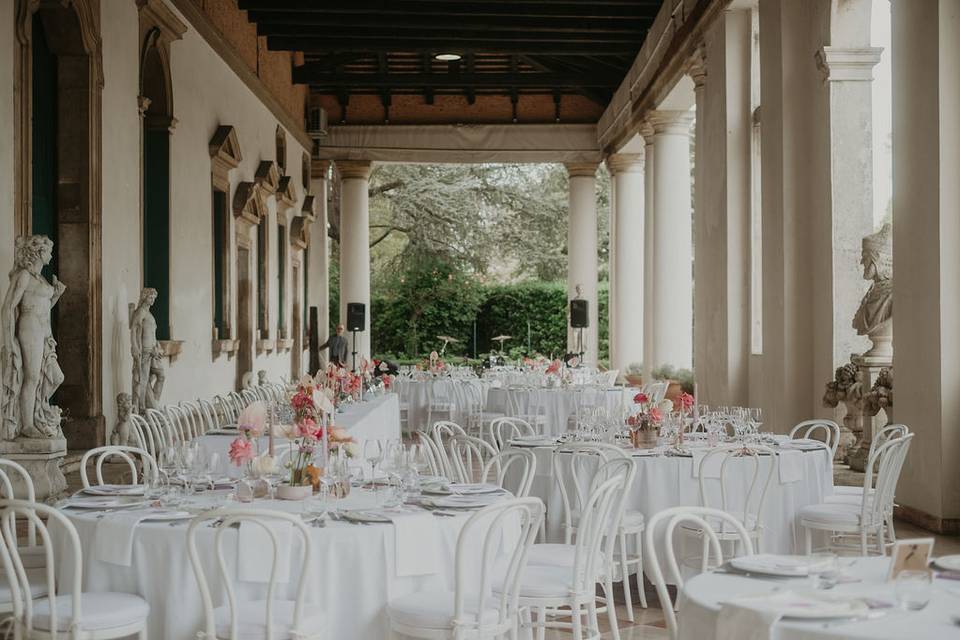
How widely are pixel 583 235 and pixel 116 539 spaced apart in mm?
19015

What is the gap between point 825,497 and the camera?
21.4 feet

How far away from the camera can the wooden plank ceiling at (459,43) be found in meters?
15.2

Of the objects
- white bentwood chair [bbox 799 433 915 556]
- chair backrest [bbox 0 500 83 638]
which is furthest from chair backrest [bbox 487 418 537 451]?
chair backrest [bbox 0 500 83 638]

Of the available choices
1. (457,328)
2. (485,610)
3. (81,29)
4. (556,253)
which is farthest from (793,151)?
(556,253)

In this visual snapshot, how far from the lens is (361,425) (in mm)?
8984

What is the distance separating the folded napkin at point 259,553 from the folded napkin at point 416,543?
383 millimetres

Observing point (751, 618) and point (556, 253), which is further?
point (556, 253)

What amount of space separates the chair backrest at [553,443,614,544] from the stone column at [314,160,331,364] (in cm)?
1598

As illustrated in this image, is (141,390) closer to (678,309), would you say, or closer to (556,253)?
(678,309)

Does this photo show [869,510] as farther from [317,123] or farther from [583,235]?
[583,235]

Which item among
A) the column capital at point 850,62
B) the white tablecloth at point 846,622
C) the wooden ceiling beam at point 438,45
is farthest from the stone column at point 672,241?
the white tablecloth at point 846,622

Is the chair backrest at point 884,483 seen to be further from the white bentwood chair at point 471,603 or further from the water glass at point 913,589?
the water glass at point 913,589

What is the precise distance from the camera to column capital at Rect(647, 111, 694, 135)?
53.0ft

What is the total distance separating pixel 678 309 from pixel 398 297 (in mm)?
13333
